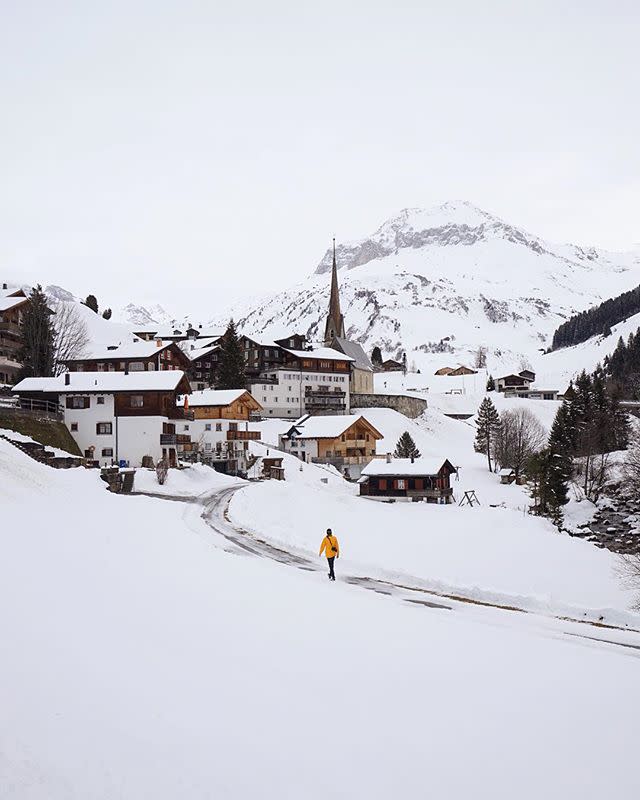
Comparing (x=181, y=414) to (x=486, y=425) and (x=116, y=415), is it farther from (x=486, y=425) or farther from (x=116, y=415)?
(x=486, y=425)

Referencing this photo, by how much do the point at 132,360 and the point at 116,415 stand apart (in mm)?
26336

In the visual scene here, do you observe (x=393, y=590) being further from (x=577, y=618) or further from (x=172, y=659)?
(x=172, y=659)

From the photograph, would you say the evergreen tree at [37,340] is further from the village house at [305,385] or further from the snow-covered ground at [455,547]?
the snow-covered ground at [455,547]

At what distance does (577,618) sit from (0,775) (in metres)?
16.6

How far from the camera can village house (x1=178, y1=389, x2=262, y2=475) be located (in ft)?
220

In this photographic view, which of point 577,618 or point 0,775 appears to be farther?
point 577,618

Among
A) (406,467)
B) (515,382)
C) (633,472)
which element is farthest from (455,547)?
(515,382)

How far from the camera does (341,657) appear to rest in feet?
40.2

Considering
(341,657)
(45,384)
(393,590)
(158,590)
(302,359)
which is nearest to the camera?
(341,657)

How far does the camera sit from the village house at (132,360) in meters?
81.1

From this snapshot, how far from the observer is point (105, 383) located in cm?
5912

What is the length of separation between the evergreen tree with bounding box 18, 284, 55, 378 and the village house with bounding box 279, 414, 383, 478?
28467 mm

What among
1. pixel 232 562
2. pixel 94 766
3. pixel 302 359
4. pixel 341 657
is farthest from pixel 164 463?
pixel 302 359

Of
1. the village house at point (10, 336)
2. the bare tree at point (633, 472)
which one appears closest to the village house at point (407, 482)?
the bare tree at point (633, 472)
